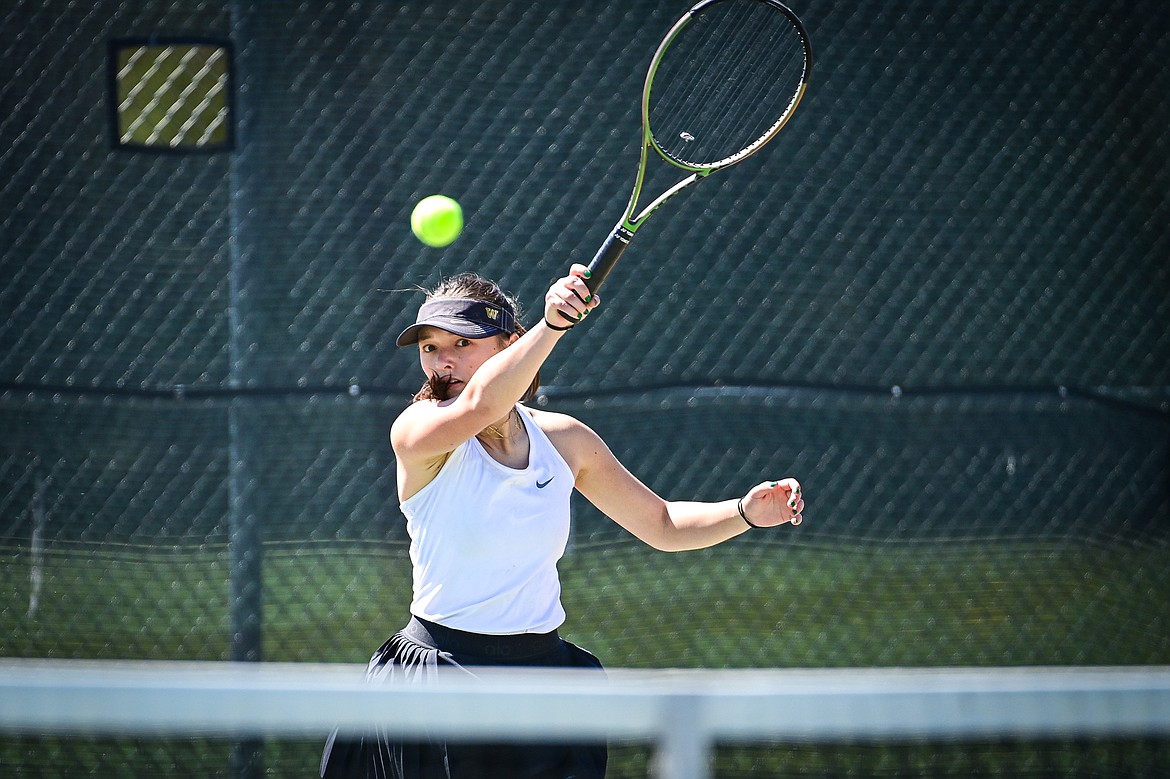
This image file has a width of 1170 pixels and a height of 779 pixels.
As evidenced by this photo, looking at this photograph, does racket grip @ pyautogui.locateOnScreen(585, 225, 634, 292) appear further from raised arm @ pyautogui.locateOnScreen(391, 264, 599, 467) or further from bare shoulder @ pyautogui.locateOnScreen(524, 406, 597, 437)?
bare shoulder @ pyautogui.locateOnScreen(524, 406, 597, 437)

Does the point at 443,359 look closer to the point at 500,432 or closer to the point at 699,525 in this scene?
the point at 500,432

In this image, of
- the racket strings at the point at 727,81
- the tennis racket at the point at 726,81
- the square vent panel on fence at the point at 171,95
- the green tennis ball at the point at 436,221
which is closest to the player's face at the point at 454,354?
the tennis racket at the point at 726,81

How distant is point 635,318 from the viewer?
4922 mm

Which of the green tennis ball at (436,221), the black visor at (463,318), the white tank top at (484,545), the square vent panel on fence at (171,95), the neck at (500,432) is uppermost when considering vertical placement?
the square vent panel on fence at (171,95)

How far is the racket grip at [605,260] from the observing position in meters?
1.99

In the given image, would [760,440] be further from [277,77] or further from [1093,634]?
[277,77]

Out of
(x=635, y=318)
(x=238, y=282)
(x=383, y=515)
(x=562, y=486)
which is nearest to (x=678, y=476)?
(x=635, y=318)

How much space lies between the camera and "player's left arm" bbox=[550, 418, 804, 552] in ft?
7.80

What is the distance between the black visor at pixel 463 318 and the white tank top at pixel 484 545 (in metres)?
0.21

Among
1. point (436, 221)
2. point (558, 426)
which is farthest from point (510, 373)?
point (436, 221)

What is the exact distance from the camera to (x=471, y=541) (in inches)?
85.8

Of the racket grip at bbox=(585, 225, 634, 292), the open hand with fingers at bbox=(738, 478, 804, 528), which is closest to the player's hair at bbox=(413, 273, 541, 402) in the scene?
the racket grip at bbox=(585, 225, 634, 292)

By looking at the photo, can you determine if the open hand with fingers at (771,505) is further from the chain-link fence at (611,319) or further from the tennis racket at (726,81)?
the chain-link fence at (611,319)

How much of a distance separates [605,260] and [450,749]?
87 cm
